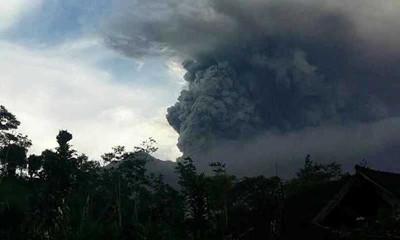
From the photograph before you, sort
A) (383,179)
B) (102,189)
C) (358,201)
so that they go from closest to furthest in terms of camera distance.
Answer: (383,179) → (358,201) → (102,189)

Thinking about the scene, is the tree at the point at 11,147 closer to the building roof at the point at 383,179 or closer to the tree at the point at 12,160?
the tree at the point at 12,160

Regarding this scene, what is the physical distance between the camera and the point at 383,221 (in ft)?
51.0

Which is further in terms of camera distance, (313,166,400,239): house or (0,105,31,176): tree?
(0,105,31,176): tree

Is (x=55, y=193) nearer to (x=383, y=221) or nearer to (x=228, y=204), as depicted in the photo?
(x=228, y=204)

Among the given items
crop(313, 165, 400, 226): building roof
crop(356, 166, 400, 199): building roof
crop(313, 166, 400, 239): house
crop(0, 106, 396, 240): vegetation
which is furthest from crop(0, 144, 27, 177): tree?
crop(356, 166, 400, 199): building roof

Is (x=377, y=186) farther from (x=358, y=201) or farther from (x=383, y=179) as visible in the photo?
(x=358, y=201)

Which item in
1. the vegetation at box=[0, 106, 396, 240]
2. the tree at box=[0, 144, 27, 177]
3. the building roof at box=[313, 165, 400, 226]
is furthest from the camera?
the tree at box=[0, 144, 27, 177]

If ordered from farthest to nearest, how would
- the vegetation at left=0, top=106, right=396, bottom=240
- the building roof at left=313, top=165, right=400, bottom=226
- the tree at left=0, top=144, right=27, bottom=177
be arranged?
the tree at left=0, top=144, right=27, bottom=177
the vegetation at left=0, top=106, right=396, bottom=240
the building roof at left=313, top=165, right=400, bottom=226

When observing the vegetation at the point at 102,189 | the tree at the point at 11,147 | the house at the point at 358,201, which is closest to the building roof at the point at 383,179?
the house at the point at 358,201

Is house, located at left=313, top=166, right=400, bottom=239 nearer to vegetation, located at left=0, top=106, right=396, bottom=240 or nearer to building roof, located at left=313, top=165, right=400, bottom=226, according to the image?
building roof, located at left=313, top=165, right=400, bottom=226

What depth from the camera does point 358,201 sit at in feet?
70.3

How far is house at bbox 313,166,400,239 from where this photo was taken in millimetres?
19266

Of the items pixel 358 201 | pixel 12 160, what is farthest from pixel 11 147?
pixel 358 201

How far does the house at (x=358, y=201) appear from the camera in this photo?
63.2 ft
